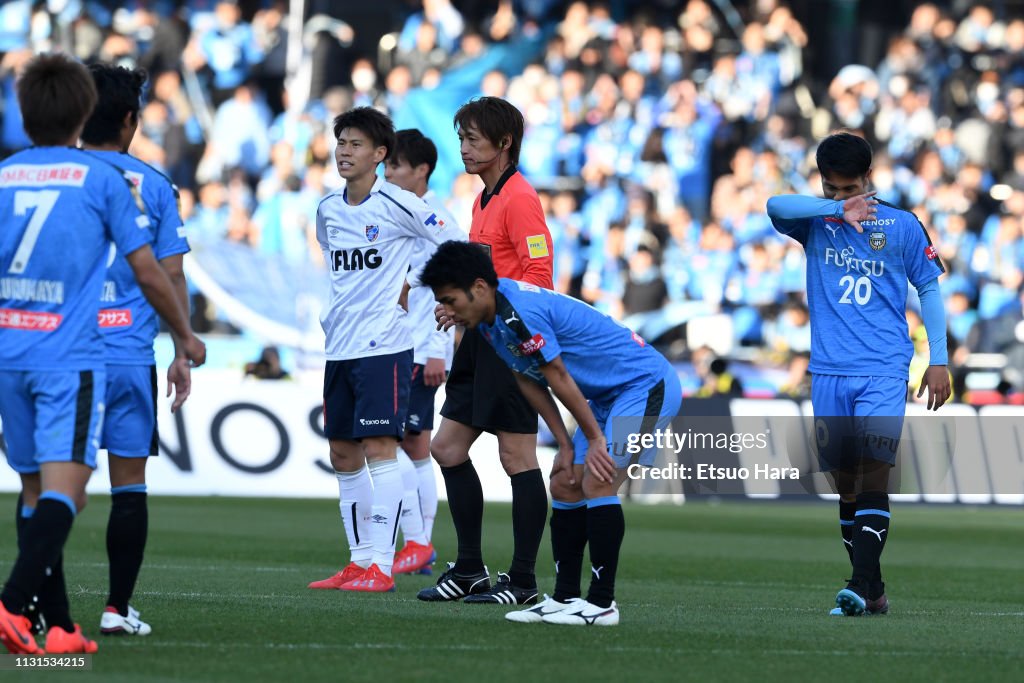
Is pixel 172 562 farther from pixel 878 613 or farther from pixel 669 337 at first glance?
pixel 669 337

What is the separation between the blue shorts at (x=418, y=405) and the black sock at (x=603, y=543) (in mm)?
3338

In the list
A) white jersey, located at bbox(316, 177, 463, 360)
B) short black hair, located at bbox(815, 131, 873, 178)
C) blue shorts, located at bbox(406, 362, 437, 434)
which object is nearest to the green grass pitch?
blue shorts, located at bbox(406, 362, 437, 434)

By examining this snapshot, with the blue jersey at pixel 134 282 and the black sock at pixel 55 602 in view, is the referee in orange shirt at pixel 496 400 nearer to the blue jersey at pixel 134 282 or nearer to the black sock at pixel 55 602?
the blue jersey at pixel 134 282

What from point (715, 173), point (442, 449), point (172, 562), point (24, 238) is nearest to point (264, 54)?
point (715, 173)

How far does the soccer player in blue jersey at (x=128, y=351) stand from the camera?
659cm

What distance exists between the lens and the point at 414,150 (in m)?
10.2

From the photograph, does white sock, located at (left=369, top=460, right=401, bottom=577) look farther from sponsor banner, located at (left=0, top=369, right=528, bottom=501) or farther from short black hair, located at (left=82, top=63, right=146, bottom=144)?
sponsor banner, located at (left=0, top=369, right=528, bottom=501)

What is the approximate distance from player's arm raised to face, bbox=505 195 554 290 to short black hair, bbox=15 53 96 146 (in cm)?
267

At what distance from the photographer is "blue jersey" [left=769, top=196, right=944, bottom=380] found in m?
8.13

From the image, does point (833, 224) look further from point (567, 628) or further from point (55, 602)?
point (55, 602)

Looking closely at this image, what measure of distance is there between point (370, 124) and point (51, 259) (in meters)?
3.27

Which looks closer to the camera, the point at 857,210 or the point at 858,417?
the point at 857,210

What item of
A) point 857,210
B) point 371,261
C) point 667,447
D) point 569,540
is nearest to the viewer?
point 569,540

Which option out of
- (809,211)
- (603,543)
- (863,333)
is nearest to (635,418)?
(603,543)
